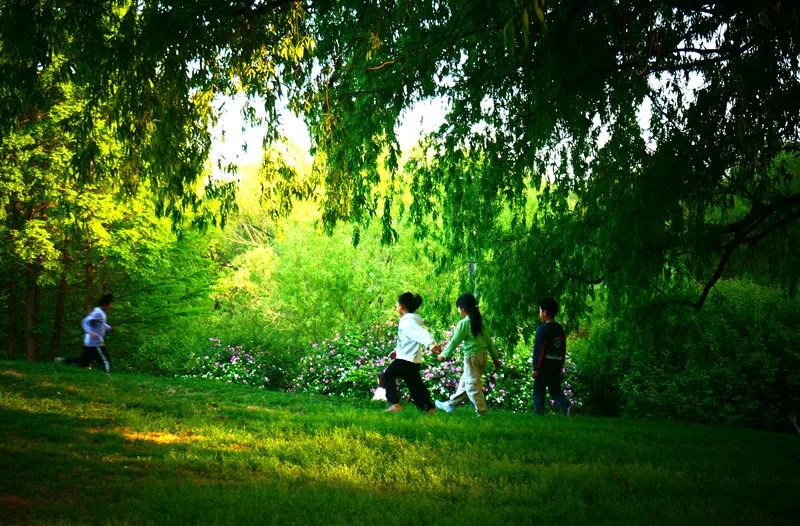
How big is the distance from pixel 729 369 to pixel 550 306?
531cm

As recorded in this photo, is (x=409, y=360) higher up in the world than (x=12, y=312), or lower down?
lower down

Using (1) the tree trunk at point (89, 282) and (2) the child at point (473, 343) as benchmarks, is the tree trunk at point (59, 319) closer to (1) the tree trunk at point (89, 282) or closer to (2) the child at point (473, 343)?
(1) the tree trunk at point (89, 282)

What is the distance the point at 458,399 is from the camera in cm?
1092

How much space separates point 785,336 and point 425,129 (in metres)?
8.02

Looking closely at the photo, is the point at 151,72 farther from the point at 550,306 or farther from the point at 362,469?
the point at 550,306

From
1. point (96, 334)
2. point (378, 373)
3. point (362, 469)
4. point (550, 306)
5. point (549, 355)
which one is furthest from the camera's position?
point (378, 373)

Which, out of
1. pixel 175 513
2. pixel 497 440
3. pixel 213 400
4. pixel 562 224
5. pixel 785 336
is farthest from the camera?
pixel 785 336

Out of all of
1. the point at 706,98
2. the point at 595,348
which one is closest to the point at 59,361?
the point at 595,348

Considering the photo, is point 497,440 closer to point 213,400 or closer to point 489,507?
point 489,507

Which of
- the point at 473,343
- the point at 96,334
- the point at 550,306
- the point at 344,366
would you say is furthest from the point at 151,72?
the point at 344,366

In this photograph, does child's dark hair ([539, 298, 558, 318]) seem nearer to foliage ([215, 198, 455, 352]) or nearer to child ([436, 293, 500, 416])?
child ([436, 293, 500, 416])

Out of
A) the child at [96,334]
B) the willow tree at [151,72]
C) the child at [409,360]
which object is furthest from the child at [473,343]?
the child at [96,334]

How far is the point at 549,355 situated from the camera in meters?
10.6

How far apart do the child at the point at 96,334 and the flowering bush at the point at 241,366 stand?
3439mm
